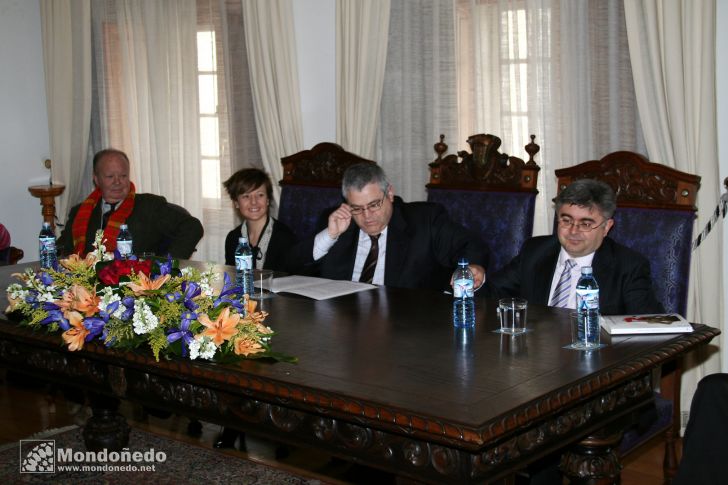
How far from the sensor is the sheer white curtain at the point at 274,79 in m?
5.49

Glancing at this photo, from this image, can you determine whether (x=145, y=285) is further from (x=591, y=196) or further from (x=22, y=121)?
(x=22, y=121)

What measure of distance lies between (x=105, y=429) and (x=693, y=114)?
269 centimetres

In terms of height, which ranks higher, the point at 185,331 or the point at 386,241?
the point at 386,241

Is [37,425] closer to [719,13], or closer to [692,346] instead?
[692,346]

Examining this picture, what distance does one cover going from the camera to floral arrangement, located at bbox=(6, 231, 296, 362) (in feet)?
7.97

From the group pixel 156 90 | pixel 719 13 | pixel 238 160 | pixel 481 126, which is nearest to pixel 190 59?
pixel 156 90

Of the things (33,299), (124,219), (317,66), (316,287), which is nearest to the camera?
(33,299)

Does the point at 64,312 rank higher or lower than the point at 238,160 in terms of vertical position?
lower

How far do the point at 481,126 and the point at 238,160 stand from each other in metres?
1.85

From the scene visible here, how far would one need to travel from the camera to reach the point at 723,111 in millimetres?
3963

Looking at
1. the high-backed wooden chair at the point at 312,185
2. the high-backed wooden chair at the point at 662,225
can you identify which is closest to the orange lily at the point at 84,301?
the high-backed wooden chair at the point at 662,225

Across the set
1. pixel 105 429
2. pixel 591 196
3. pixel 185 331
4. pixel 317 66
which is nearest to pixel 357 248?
pixel 591 196

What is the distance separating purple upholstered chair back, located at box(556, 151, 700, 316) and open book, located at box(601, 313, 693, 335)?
51 cm

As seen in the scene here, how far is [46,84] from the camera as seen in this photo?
680 cm
